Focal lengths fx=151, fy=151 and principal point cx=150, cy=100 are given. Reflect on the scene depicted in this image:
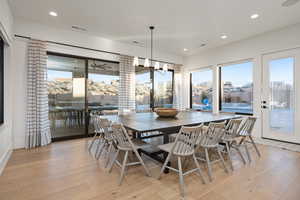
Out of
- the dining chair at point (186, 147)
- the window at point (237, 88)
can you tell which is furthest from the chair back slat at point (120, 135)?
the window at point (237, 88)

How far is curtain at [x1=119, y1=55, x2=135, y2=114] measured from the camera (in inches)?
181

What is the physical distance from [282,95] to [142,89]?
392 centimetres

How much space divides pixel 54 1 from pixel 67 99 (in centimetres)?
228

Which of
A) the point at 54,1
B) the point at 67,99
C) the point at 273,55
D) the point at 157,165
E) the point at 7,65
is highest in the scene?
the point at 54,1

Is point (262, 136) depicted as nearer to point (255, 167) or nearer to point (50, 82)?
point (255, 167)

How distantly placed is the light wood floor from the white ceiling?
9.33ft

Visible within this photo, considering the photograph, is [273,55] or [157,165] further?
[273,55]

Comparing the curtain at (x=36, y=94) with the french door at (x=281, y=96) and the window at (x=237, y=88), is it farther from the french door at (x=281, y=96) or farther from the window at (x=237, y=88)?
the french door at (x=281, y=96)

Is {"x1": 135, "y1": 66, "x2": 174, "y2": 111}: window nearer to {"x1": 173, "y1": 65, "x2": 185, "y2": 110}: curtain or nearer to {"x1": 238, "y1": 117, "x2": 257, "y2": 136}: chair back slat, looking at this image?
{"x1": 173, "y1": 65, "x2": 185, "y2": 110}: curtain

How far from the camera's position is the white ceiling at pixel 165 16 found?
275 cm

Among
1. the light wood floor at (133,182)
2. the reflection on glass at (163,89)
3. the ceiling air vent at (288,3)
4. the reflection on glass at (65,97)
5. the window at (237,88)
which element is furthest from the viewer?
the reflection on glass at (163,89)

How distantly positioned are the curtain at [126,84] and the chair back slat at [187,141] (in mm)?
2680

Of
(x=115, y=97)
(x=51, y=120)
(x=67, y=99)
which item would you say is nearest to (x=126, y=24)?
(x=115, y=97)

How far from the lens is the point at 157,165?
8.37ft
